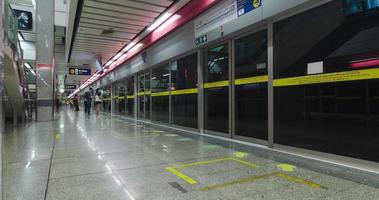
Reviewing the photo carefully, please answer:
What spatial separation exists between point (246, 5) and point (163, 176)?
323 cm

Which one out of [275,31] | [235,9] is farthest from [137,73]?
[275,31]

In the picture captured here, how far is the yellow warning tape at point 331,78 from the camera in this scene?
2730mm

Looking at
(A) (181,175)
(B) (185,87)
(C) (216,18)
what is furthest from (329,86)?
(B) (185,87)

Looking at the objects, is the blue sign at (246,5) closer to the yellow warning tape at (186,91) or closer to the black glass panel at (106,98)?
the yellow warning tape at (186,91)

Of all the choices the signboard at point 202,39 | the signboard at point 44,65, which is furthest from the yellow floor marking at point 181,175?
the signboard at point 44,65

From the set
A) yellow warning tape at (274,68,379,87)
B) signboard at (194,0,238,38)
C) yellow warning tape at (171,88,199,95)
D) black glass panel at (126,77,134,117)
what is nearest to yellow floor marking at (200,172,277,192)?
yellow warning tape at (274,68,379,87)

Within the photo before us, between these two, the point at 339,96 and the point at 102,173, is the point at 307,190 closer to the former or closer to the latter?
the point at 339,96

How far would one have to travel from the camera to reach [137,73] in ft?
35.8

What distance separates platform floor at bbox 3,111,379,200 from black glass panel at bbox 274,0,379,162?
655mm

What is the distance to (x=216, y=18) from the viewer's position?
513 cm

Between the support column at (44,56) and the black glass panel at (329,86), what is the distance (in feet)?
30.7

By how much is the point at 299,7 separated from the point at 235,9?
1.35 meters

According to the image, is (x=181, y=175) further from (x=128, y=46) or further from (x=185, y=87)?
(x=128, y=46)

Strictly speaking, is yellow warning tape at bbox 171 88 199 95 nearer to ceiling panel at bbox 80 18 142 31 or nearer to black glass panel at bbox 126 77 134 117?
ceiling panel at bbox 80 18 142 31
